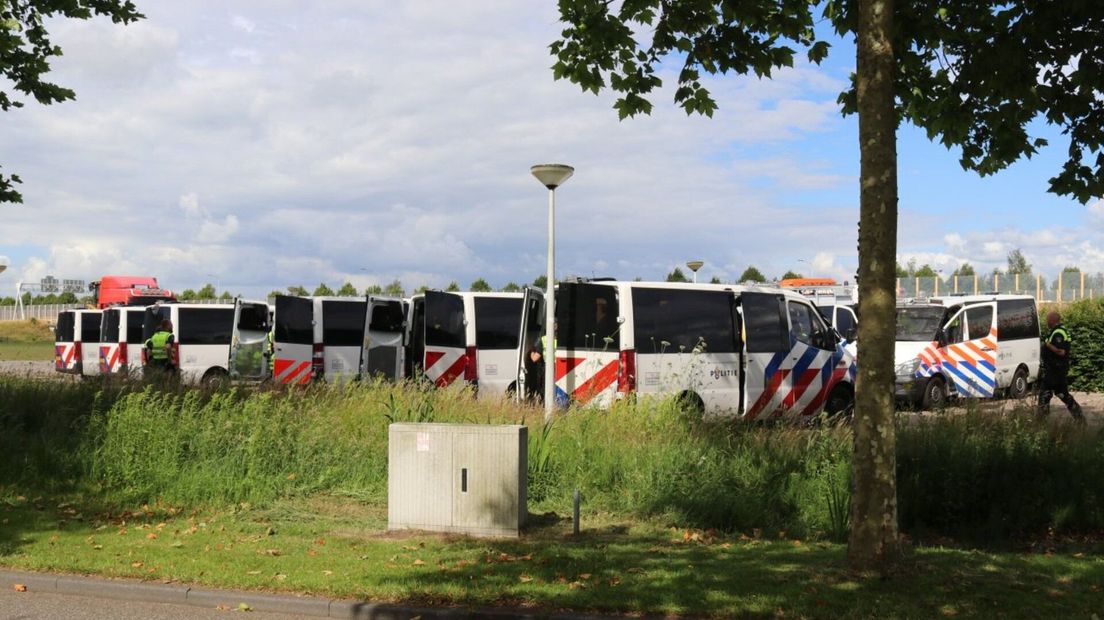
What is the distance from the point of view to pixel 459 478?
30.9ft

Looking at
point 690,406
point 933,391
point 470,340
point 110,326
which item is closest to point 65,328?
point 110,326

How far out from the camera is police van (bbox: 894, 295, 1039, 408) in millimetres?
20391

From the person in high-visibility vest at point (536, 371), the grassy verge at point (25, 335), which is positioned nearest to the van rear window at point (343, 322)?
the person in high-visibility vest at point (536, 371)

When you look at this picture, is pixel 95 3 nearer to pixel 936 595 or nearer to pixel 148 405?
pixel 148 405

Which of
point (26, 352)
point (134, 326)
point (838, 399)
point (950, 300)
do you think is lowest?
point (838, 399)

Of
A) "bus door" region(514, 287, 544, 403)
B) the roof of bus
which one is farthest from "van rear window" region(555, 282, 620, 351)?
the roof of bus

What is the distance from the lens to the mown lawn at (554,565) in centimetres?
675

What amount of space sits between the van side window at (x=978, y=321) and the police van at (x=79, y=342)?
24271mm

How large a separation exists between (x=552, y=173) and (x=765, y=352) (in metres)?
4.59

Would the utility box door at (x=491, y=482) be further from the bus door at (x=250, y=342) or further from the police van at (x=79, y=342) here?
the police van at (x=79, y=342)

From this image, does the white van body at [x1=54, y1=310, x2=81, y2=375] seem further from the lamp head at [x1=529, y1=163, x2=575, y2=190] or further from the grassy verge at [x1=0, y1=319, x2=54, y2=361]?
the grassy verge at [x1=0, y1=319, x2=54, y2=361]

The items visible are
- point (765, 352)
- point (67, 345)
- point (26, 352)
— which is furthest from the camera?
point (26, 352)

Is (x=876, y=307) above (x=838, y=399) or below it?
above

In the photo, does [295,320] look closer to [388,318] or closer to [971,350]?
[388,318]
